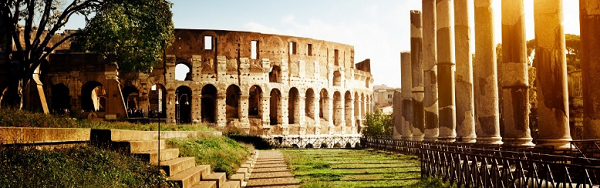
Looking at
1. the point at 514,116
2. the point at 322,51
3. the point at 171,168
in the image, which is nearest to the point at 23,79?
the point at 171,168

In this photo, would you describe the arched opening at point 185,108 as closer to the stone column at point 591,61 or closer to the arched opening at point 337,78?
the arched opening at point 337,78

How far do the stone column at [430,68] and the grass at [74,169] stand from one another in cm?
1221

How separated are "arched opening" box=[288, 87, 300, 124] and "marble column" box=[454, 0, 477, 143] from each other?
24.4 m

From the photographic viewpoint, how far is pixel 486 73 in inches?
536

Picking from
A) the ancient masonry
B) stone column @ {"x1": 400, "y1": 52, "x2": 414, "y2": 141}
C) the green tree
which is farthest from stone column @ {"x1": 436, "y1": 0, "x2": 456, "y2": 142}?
the green tree

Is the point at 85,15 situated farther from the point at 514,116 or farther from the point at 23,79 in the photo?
the point at 514,116

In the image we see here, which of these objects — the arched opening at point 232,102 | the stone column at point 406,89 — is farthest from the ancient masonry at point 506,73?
the arched opening at point 232,102

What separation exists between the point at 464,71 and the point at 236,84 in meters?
23.6

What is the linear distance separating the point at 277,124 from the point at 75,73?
12.7 metres

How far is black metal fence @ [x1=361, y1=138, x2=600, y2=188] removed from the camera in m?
6.08

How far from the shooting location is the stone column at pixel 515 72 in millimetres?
12141

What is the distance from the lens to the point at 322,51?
132 feet

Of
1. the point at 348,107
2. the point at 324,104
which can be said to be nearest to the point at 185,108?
the point at 324,104

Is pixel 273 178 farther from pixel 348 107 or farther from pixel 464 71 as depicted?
pixel 348 107
